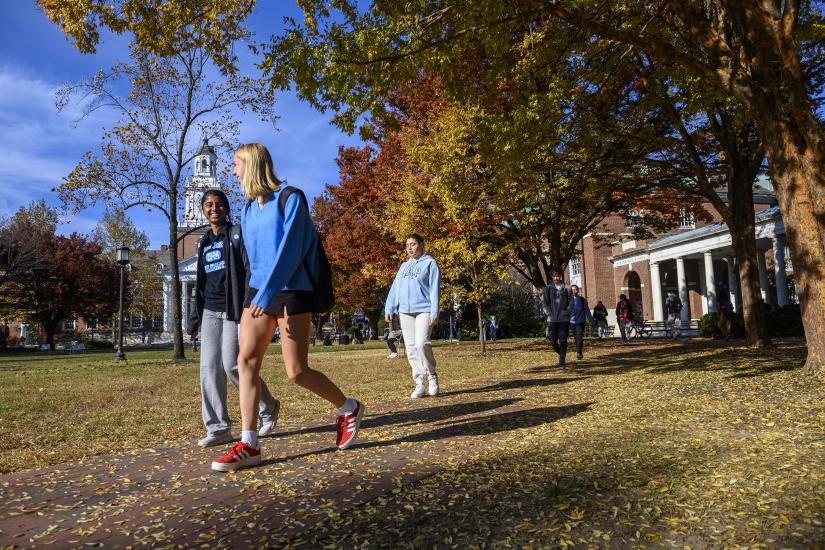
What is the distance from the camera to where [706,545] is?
7.62 feet

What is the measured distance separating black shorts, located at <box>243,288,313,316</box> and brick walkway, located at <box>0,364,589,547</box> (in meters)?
1.03

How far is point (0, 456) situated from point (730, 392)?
706 cm

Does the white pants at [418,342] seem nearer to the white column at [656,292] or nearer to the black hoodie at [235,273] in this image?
the black hoodie at [235,273]

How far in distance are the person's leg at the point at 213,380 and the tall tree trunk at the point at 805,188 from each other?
734cm

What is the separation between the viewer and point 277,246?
3.80 meters

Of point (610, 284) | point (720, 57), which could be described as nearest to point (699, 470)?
point (720, 57)

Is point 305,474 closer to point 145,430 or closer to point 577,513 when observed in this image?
point 577,513

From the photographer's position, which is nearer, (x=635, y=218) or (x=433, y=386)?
(x=433, y=386)

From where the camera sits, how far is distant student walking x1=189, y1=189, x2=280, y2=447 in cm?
434

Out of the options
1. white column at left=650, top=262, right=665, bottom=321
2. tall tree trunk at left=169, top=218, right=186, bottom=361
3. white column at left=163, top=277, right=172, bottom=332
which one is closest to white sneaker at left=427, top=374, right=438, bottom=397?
tall tree trunk at left=169, top=218, right=186, bottom=361

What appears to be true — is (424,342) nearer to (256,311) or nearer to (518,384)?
(518,384)

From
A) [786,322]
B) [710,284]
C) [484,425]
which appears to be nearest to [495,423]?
[484,425]

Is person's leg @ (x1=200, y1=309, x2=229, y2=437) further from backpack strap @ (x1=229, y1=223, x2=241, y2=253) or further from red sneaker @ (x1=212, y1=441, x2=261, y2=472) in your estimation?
red sneaker @ (x1=212, y1=441, x2=261, y2=472)

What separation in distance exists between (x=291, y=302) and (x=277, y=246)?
394 millimetres
